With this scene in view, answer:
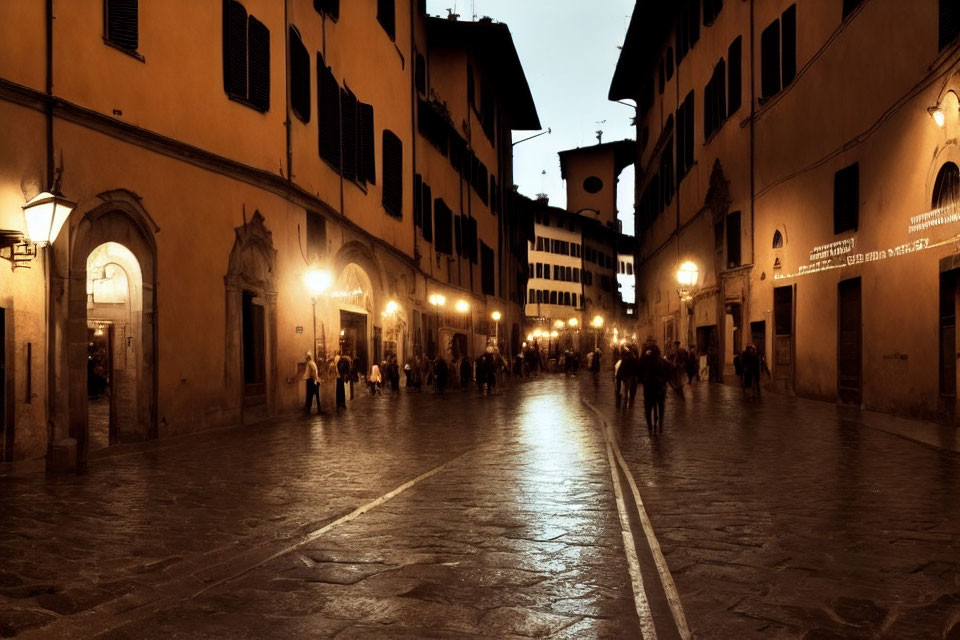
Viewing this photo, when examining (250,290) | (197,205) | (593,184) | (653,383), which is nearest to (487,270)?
(250,290)

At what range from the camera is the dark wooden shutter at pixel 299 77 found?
20859 mm

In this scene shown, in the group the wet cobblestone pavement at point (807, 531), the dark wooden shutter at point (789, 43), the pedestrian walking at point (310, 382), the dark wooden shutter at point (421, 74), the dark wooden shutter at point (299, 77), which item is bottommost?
the wet cobblestone pavement at point (807, 531)

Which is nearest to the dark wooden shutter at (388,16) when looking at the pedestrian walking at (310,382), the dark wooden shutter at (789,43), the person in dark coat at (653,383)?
the dark wooden shutter at (789,43)

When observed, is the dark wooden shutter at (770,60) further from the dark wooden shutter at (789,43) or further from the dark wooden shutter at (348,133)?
Answer: the dark wooden shutter at (348,133)

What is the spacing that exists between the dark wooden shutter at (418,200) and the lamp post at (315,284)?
10059 millimetres

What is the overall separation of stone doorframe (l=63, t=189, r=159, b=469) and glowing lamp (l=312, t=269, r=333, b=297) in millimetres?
6113

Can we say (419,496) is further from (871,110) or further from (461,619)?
(871,110)

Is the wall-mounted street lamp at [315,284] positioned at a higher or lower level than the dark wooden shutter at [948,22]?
lower

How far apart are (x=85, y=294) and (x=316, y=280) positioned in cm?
829

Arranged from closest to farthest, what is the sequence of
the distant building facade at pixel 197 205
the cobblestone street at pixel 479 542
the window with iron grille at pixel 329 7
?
the cobblestone street at pixel 479 542, the distant building facade at pixel 197 205, the window with iron grille at pixel 329 7

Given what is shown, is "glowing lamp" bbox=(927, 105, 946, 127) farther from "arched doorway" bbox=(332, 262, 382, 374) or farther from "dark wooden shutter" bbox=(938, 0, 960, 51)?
"arched doorway" bbox=(332, 262, 382, 374)

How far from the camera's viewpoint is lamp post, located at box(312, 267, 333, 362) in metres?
21.7

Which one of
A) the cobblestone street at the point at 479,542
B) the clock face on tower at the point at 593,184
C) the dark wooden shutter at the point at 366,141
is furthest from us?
the clock face on tower at the point at 593,184

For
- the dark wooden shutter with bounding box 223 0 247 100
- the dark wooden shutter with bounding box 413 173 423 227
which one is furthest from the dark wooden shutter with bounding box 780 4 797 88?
Answer: the dark wooden shutter with bounding box 223 0 247 100
